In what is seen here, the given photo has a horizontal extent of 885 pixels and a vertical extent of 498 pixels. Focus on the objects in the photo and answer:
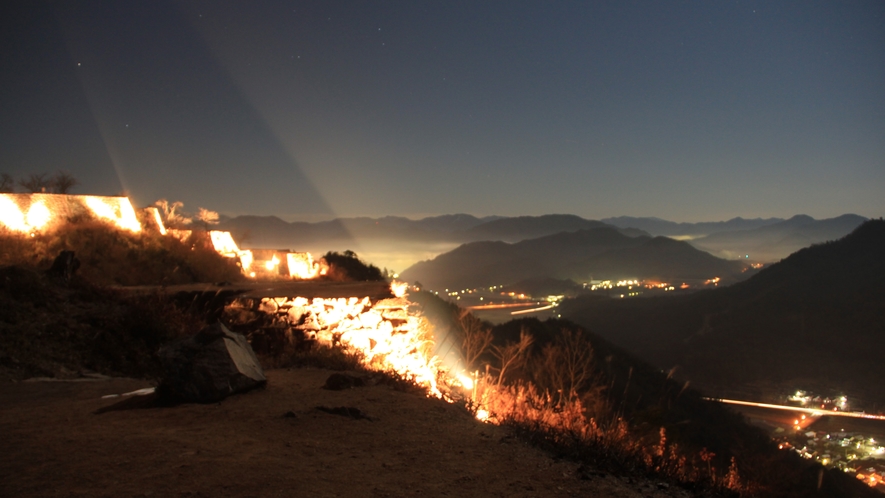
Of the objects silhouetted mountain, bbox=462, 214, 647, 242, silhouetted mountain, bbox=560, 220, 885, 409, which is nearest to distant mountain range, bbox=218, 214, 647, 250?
silhouetted mountain, bbox=462, 214, 647, 242

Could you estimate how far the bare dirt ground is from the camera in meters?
2.96

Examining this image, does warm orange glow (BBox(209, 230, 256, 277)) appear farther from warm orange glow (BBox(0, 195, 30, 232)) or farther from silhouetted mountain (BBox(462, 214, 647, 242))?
silhouetted mountain (BBox(462, 214, 647, 242))

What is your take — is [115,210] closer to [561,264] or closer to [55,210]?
[55,210]

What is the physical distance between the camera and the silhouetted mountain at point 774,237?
328ft

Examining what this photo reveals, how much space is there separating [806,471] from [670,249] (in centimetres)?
8507

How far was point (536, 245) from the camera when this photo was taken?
11069cm

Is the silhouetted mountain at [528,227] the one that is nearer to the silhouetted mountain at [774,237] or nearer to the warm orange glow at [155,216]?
the silhouetted mountain at [774,237]

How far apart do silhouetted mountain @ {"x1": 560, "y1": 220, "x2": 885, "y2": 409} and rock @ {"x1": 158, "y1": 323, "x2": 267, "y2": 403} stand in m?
38.2

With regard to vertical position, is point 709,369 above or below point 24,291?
below

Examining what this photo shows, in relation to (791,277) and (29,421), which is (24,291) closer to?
(29,421)

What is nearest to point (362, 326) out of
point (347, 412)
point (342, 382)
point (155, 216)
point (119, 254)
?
point (342, 382)

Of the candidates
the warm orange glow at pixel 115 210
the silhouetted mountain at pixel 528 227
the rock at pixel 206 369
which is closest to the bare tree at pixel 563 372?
the rock at pixel 206 369

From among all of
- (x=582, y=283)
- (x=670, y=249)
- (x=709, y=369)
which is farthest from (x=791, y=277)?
(x=670, y=249)

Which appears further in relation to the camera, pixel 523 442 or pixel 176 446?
pixel 523 442
